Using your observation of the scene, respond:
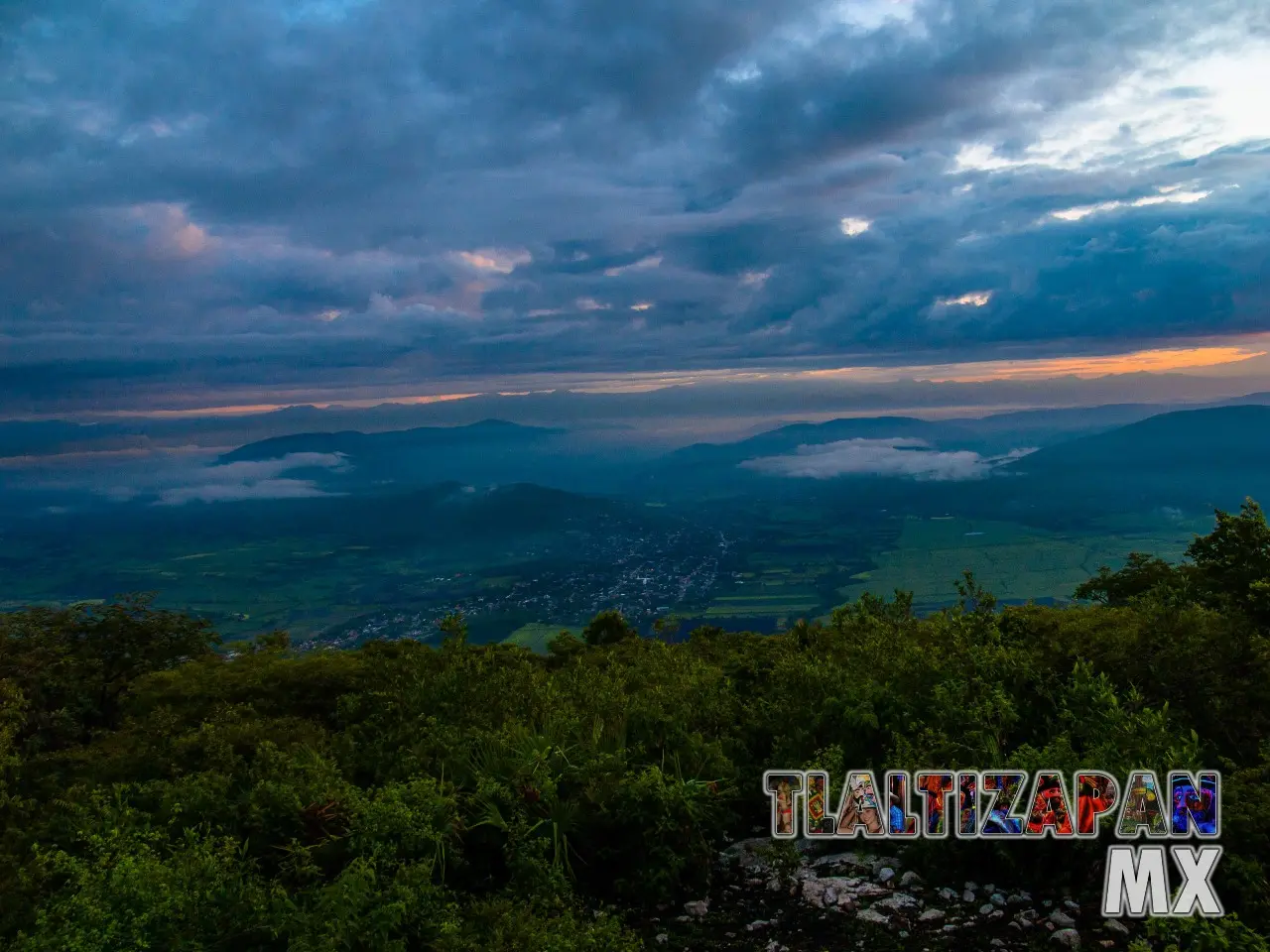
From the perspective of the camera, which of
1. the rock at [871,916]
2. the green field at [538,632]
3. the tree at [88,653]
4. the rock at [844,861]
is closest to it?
the rock at [871,916]

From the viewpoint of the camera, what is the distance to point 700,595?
5384 inches

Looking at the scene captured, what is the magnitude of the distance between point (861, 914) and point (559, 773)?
3.43m

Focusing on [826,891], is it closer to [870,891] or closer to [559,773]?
[870,891]

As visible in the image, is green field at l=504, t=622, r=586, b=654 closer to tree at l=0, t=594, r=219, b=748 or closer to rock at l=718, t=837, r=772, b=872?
tree at l=0, t=594, r=219, b=748

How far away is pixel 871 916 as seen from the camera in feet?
24.1

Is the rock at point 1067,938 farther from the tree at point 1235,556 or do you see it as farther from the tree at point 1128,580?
the tree at point 1128,580

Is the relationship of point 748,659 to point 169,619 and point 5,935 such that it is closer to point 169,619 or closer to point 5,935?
point 5,935

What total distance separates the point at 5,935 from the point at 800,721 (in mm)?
8743

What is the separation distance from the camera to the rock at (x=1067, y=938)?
661cm

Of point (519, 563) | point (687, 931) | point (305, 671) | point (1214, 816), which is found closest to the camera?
point (1214, 816)

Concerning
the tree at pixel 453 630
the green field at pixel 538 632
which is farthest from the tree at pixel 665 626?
the green field at pixel 538 632

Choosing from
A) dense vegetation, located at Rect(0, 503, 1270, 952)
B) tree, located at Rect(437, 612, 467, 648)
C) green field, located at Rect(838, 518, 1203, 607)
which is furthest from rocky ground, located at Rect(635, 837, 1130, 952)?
green field, located at Rect(838, 518, 1203, 607)

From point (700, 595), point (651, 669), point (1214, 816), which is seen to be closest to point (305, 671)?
point (651, 669)

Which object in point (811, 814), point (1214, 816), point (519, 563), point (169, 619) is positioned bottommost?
point (519, 563)
